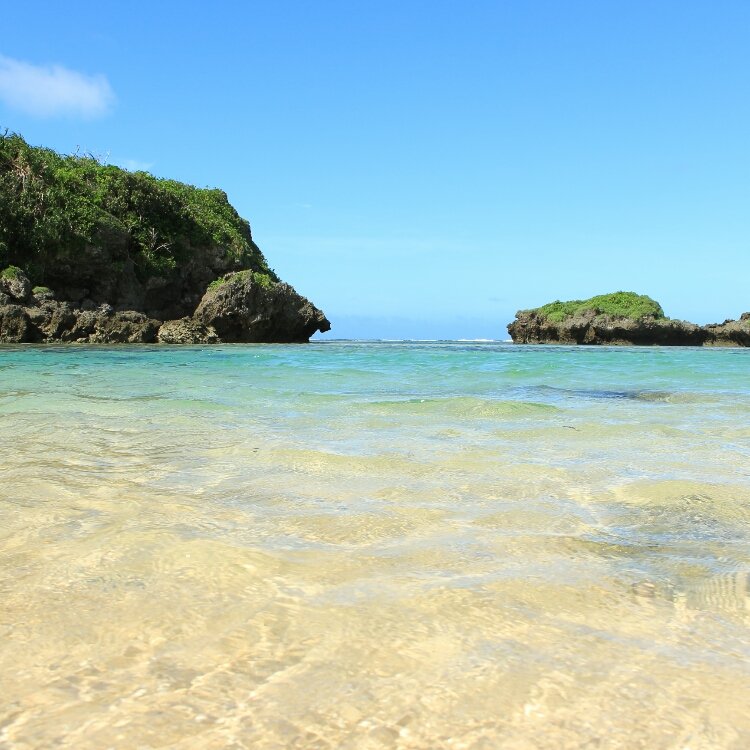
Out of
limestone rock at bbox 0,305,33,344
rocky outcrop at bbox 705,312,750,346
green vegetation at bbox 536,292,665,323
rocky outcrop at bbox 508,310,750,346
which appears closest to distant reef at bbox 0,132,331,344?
limestone rock at bbox 0,305,33,344

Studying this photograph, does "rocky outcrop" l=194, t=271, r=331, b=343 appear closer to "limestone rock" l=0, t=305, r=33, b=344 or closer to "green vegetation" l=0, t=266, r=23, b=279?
"green vegetation" l=0, t=266, r=23, b=279

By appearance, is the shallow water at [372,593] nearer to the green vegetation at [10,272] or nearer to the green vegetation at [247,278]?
the green vegetation at [10,272]

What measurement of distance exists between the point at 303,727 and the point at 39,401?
7.02 metres

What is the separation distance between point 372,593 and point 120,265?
111ft

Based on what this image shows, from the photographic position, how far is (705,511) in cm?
324

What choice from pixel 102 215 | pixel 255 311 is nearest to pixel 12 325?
pixel 102 215

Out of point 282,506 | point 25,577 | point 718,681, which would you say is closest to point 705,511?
point 718,681

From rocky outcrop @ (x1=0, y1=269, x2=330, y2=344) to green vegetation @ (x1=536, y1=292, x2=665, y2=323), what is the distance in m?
22.0

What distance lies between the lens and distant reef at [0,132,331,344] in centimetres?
2858

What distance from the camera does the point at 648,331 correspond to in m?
48.4

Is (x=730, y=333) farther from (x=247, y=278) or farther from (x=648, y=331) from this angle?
(x=247, y=278)

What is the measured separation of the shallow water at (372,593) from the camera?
4.85ft

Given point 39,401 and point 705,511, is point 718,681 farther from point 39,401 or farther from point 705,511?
point 39,401

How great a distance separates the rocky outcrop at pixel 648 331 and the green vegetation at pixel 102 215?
22946mm
